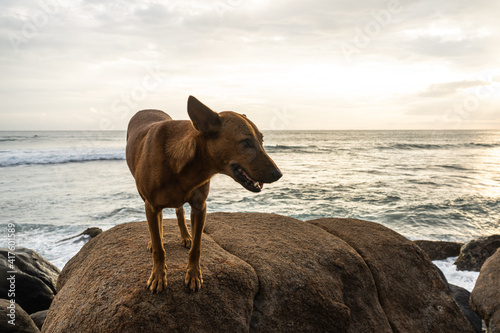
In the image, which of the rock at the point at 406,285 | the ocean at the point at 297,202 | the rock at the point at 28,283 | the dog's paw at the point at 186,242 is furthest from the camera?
the ocean at the point at 297,202

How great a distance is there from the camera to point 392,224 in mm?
13148

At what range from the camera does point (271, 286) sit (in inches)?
162

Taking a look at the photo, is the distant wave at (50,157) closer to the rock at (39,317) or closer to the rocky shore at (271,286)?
the rock at (39,317)

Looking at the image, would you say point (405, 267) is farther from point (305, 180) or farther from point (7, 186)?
point (7, 186)

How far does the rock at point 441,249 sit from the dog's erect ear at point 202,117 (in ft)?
28.7

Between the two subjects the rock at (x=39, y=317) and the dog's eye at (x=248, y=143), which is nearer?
the dog's eye at (x=248, y=143)

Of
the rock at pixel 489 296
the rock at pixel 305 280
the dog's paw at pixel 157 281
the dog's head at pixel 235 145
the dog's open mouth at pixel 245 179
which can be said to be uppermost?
the dog's head at pixel 235 145

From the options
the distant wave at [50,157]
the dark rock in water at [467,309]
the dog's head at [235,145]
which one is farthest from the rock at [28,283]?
the distant wave at [50,157]

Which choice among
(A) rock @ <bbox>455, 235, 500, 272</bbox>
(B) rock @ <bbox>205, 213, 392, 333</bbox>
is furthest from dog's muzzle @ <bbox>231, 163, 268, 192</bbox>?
(A) rock @ <bbox>455, 235, 500, 272</bbox>

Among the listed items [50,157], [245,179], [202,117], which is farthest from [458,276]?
[50,157]

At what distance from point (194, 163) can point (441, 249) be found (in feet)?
29.3

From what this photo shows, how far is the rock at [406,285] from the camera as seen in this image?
4812 mm

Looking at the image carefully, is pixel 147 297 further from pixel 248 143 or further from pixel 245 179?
pixel 248 143

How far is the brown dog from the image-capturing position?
2912mm
